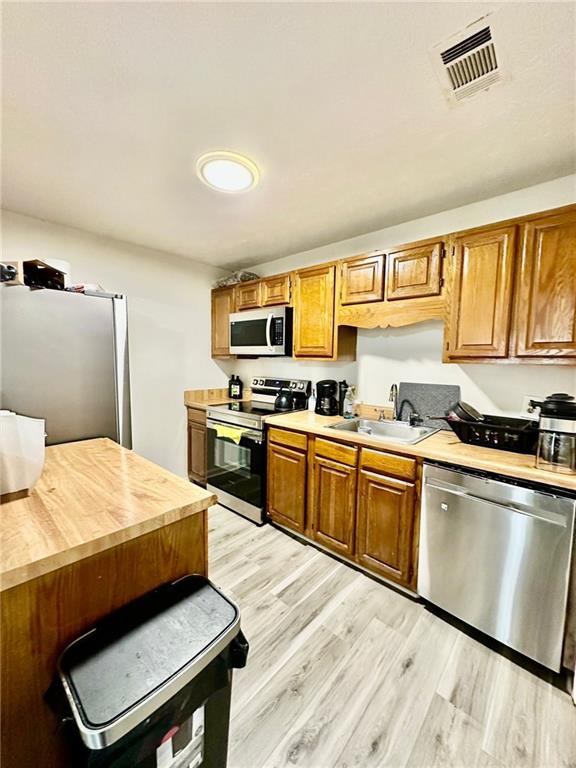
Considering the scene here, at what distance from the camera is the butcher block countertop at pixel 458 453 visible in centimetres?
137

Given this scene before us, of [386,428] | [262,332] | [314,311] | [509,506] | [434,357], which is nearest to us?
[509,506]

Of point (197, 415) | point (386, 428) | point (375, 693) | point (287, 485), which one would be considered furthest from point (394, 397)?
point (197, 415)

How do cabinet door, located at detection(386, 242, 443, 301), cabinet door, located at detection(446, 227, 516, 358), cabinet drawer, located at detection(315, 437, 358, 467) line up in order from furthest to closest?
1. cabinet drawer, located at detection(315, 437, 358, 467)
2. cabinet door, located at detection(386, 242, 443, 301)
3. cabinet door, located at detection(446, 227, 516, 358)

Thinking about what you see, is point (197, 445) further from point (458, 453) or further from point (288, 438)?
point (458, 453)

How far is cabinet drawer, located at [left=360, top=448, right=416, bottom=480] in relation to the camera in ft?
5.84

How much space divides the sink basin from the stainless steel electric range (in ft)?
2.17

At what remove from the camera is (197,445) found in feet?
10.7

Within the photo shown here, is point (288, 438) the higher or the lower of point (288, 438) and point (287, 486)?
the higher

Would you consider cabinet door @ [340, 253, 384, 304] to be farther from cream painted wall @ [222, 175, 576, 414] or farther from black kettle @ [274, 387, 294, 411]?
black kettle @ [274, 387, 294, 411]

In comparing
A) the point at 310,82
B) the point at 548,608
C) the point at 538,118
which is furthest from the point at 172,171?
the point at 548,608

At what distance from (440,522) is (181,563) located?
1.37 metres

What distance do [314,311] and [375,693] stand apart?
7.59ft

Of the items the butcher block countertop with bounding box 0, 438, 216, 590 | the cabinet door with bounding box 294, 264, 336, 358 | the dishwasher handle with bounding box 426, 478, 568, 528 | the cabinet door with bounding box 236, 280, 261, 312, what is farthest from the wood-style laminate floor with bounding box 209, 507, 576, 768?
the cabinet door with bounding box 236, 280, 261, 312

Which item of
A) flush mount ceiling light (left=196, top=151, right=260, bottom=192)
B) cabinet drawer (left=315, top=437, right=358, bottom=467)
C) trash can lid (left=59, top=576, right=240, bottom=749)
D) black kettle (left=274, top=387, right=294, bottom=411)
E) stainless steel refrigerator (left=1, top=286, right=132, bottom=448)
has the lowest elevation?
trash can lid (left=59, top=576, right=240, bottom=749)
